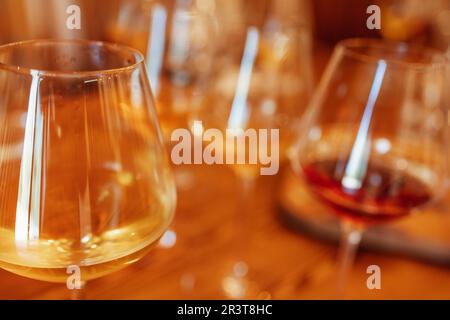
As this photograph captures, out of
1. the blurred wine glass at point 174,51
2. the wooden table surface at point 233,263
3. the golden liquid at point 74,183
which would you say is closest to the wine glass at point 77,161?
the golden liquid at point 74,183

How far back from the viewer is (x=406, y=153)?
31.3 inches

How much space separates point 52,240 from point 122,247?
6cm

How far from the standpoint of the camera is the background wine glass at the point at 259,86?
0.90m

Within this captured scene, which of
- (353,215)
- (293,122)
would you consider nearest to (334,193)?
(353,215)

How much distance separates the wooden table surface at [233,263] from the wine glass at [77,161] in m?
0.26

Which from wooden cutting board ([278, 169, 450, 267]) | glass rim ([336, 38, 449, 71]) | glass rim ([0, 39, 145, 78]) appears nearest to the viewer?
glass rim ([0, 39, 145, 78])

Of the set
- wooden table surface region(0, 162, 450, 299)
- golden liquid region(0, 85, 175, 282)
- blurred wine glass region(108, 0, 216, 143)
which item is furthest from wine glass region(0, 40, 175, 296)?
blurred wine glass region(108, 0, 216, 143)

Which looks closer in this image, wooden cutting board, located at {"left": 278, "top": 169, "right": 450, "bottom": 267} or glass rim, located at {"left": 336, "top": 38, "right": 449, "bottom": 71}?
glass rim, located at {"left": 336, "top": 38, "right": 449, "bottom": 71}

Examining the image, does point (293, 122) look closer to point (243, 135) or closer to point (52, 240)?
point (243, 135)

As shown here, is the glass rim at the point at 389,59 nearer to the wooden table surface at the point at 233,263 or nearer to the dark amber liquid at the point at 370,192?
the dark amber liquid at the point at 370,192

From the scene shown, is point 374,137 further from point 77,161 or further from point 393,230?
point 77,161

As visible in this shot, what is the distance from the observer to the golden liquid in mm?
476

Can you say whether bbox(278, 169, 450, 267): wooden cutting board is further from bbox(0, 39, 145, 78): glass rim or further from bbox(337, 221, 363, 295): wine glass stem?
bbox(0, 39, 145, 78): glass rim
